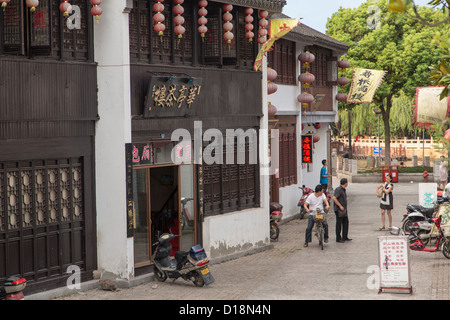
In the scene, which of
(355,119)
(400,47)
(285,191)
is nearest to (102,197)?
(285,191)

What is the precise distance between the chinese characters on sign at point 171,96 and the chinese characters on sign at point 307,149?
11846 millimetres

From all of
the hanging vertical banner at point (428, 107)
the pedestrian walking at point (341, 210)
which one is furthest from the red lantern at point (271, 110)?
the hanging vertical banner at point (428, 107)

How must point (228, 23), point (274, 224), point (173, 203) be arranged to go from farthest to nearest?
point (274, 224) → point (228, 23) → point (173, 203)

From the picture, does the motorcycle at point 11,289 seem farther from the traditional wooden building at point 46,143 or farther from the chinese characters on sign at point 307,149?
the chinese characters on sign at point 307,149

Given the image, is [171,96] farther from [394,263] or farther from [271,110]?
[271,110]

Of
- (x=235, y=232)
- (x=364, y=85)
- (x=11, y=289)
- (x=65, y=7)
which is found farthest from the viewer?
(x=364, y=85)

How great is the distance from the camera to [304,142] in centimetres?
2991

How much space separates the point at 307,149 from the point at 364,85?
30.3 ft

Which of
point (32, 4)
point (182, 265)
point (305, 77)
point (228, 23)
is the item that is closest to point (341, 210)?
point (228, 23)

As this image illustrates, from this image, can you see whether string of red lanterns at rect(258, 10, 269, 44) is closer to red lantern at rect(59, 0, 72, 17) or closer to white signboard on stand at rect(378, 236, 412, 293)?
red lantern at rect(59, 0, 72, 17)

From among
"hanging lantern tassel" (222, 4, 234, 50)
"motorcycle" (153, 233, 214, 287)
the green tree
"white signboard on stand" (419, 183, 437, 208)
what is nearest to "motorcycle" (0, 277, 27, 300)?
"motorcycle" (153, 233, 214, 287)

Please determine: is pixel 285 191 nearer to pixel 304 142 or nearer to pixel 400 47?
pixel 304 142

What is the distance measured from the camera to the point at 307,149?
29875 millimetres

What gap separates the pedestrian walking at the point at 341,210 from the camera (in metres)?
21.9
